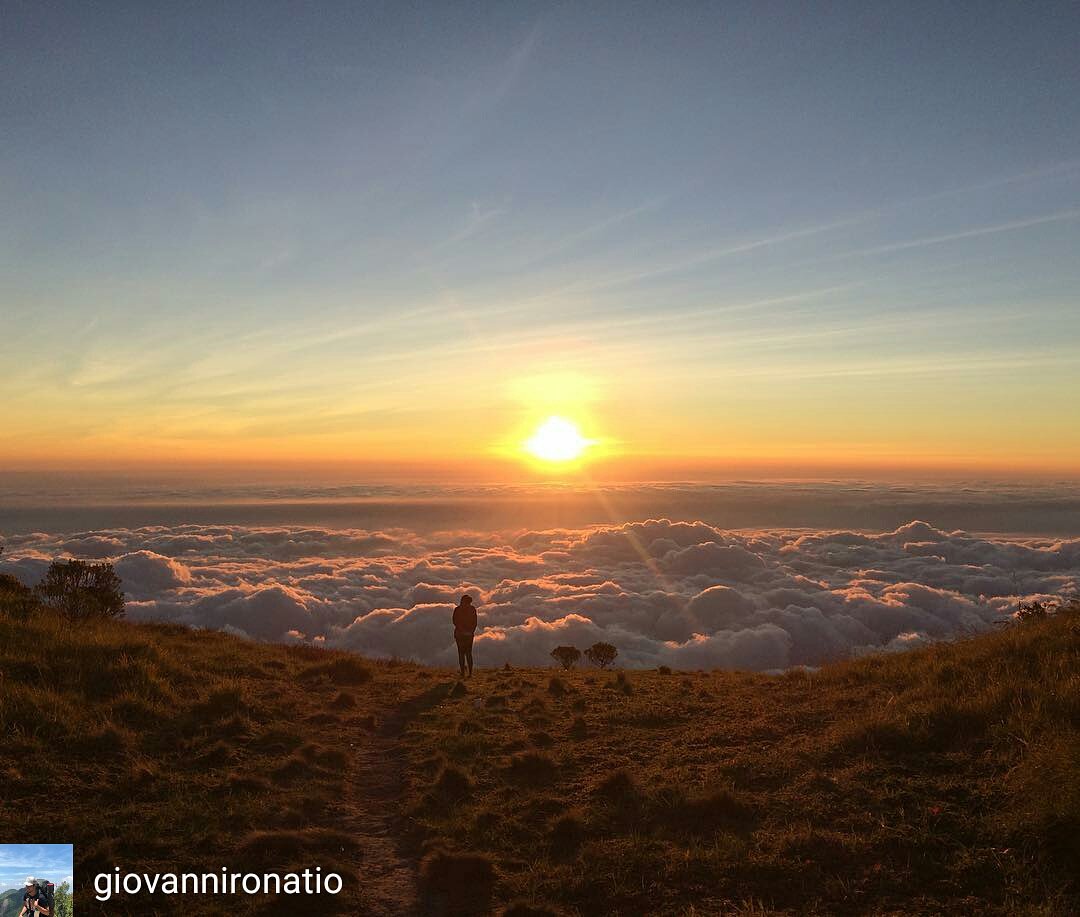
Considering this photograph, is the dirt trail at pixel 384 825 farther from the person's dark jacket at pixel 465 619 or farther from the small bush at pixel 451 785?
the person's dark jacket at pixel 465 619

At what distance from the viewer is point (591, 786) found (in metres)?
10.7

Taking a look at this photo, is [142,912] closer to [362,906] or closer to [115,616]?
[362,906]

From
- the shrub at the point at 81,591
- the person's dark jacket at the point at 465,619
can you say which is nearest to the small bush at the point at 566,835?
the person's dark jacket at the point at 465,619

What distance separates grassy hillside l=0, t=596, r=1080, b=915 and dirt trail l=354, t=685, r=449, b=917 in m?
0.05

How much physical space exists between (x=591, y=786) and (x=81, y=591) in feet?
71.1

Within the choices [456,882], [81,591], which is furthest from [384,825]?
[81,591]

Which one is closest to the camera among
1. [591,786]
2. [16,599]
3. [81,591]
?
[591,786]

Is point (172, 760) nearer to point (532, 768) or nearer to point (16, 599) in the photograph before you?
point (532, 768)

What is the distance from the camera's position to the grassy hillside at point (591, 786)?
7.34 metres

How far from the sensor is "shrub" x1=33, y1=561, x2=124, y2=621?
875 inches

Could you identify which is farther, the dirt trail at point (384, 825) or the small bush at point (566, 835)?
the small bush at point (566, 835)

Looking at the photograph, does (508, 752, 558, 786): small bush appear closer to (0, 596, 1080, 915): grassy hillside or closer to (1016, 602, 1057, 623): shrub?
(0, 596, 1080, 915): grassy hillside

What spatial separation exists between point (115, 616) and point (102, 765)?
17694 mm

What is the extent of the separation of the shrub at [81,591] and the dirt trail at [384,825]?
1306cm
